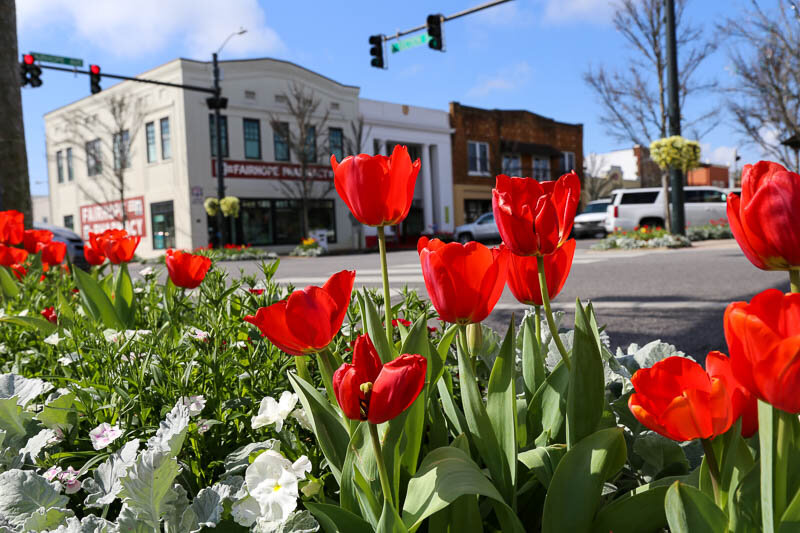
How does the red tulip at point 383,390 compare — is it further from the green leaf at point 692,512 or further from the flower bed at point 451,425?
the green leaf at point 692,512

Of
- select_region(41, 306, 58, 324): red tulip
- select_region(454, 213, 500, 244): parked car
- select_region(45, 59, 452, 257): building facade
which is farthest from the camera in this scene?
select_region(454, 213, 500, 244): parked car

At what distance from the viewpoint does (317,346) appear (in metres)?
0.98

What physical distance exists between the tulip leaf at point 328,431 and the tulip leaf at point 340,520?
71 mm

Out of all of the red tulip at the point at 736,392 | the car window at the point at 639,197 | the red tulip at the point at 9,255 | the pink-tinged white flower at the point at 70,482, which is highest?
the car window at the point at 639,197

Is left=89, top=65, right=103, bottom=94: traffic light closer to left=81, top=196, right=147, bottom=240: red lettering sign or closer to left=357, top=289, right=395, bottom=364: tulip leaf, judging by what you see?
left=81, top=196, right=147, bottom=240: red lettering sign

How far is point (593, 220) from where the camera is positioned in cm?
2722

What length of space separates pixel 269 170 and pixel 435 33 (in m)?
14.9

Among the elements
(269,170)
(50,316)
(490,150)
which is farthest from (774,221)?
(490,150)

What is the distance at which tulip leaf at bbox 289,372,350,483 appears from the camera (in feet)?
3.21

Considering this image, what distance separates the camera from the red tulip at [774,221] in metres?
0.80

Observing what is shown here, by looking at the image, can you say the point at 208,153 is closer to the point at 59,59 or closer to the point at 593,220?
the point at 59,59

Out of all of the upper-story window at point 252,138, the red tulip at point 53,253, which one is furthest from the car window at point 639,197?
the red tulip at point 53,253

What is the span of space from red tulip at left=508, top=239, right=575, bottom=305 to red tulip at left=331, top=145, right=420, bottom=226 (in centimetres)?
23

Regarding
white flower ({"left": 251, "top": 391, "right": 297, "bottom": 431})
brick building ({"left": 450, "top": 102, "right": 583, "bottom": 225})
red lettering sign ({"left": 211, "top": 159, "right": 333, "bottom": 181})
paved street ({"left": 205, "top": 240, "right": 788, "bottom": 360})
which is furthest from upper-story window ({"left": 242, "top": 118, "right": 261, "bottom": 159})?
white flower ({"left": 251, "top": 391, "right": 297, "bottom": 431})
